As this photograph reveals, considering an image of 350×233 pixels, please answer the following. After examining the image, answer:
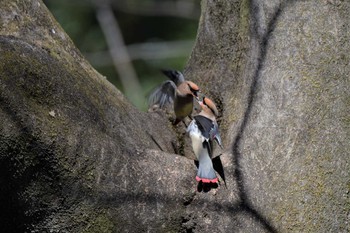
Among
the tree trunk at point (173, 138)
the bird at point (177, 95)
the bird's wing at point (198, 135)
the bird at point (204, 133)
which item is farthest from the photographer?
the bird at point (177, 95)

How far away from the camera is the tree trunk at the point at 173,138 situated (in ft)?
6.26

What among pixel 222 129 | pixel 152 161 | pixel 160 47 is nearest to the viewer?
pixel 152 161

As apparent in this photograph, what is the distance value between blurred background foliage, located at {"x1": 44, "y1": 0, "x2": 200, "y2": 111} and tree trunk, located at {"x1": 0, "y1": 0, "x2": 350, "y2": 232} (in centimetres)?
258

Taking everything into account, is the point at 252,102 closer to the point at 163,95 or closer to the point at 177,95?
the point at 177,95

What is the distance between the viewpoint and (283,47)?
2.28 m

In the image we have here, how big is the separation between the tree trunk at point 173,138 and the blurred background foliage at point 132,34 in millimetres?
2581

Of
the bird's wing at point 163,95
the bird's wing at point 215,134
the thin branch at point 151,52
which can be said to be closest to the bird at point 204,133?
the bird's wing at point 215,134

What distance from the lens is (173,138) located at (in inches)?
100

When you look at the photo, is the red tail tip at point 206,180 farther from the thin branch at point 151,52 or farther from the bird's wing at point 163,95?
the thin branch at point 151,52

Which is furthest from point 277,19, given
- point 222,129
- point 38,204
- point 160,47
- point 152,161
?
point 160,47

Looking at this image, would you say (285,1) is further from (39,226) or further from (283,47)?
(39,226)

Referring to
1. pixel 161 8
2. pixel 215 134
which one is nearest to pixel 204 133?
pixel 215 134

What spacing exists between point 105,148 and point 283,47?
0.58 m

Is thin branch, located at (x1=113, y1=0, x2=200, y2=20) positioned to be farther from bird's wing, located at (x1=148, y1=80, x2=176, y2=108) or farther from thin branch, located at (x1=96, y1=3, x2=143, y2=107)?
bird's wing, located at (x1=148, y1=80, x2=176, y2=108)
